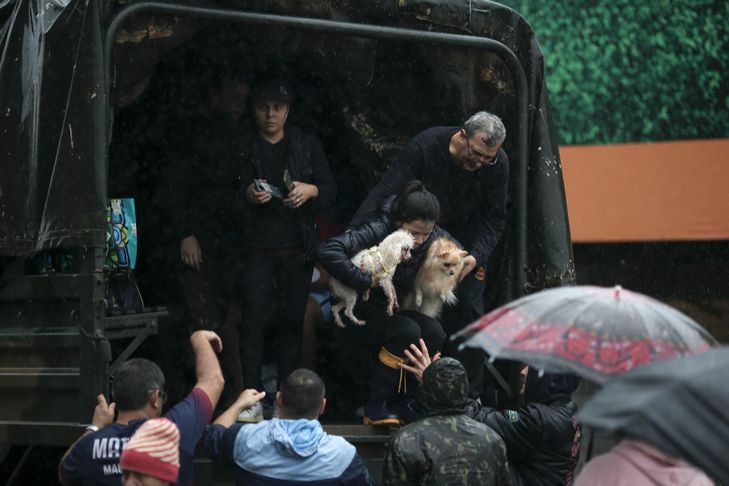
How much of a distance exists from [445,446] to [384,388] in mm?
1249

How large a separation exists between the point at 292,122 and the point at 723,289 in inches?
287

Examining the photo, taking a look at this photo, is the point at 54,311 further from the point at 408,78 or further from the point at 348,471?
the point at 408,78

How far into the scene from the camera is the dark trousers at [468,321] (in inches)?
253

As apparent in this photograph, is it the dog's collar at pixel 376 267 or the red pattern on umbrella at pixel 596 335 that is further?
the dog's collar at pixel 376 267

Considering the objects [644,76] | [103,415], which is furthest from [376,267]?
[644,76]

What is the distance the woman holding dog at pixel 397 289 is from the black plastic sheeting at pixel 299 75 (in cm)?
69

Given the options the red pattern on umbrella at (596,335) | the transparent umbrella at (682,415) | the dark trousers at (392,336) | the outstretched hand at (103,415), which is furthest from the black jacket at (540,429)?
the transparent umbrella at (682,415)

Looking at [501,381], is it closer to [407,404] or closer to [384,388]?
[407,404]

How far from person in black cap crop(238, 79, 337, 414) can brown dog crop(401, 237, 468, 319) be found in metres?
0.79

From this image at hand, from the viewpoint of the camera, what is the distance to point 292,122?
284 inches

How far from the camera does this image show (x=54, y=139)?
17.3 feet

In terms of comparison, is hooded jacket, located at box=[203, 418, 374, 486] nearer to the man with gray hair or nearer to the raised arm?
the raised arm

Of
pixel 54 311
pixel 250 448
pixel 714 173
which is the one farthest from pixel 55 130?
pixel 714 173

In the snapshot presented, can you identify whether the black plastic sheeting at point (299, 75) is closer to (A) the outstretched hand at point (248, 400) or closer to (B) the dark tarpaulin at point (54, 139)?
(B) the dark tarpaulin at point (54, 139)
